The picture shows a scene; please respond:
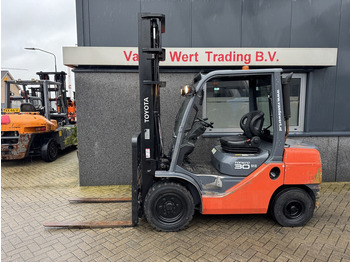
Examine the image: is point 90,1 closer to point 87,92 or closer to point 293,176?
point 87,92

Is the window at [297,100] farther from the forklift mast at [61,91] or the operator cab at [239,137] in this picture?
the forklift mast at [61,91]

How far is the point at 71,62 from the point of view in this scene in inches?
205

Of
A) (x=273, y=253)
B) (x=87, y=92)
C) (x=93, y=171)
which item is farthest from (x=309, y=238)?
(x=87, y=92)

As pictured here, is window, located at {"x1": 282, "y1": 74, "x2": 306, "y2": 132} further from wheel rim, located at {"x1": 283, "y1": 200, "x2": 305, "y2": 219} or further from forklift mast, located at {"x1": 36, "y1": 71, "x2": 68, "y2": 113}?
forklift mast, located at {"x1": 36, "y1": 71, "x2": 68, "y2": 113}

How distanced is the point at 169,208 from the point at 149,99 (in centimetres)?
173

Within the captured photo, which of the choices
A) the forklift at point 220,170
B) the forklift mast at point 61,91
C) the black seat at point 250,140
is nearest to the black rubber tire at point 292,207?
the forklift at point 220,170

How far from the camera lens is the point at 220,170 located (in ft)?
12.9

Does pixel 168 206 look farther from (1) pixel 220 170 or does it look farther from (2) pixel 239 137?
(2) pixel 239 137

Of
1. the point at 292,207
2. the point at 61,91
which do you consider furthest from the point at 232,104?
the point at 61,91

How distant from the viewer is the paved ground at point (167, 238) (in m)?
3.20

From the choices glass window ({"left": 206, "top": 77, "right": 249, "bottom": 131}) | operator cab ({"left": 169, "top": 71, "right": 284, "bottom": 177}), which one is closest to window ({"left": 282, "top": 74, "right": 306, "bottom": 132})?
glass window ({"left": 206, "top": 77, "right": 249, "bottom": 131})

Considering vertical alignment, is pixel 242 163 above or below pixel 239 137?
below

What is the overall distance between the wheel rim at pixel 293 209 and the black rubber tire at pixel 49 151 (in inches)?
299

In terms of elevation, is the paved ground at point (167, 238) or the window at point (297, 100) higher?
the window at point (297, 100)
